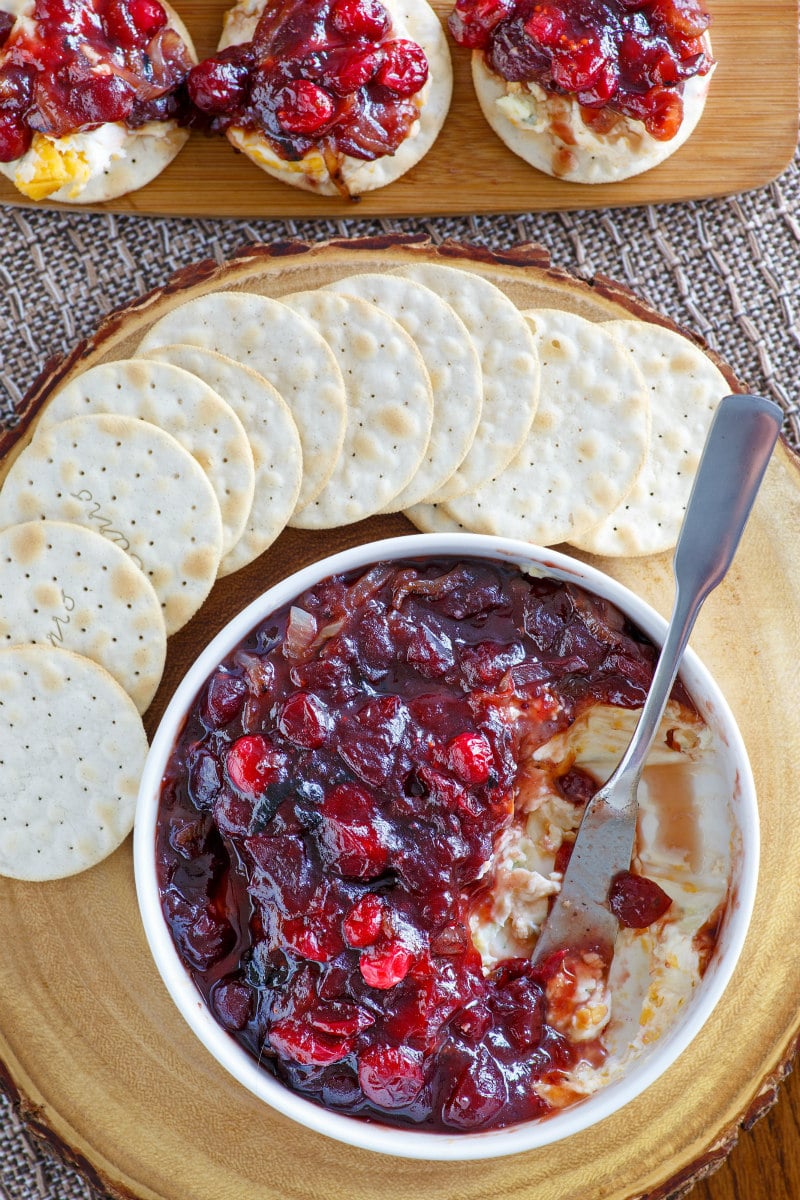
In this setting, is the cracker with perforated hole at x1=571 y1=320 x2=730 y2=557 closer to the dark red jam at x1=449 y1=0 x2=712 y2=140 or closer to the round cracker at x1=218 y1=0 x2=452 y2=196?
the dark red jam at x1=449 y1=0 x2=712 y2=140

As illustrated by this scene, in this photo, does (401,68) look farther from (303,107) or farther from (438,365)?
(438,365)

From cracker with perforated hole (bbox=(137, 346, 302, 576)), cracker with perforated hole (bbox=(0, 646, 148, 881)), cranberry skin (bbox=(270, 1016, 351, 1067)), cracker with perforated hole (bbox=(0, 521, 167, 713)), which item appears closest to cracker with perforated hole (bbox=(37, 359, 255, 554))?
cracker with perforated hole (bbox=(137, 346, 302, 576))

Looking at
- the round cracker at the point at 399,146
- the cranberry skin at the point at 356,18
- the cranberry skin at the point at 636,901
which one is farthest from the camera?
the round cracker at the point at 399,146

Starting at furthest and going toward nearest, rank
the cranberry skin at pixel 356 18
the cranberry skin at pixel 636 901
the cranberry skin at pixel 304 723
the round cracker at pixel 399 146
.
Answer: the round cracker at pixel 399 146
the cranberry skin at pixel 356 18
the cranberry skin at pixel 636 901
the cranberry skin at pixel 304 723

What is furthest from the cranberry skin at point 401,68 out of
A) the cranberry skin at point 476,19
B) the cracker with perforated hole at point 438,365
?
the cracker with perforated hole at point 438,365

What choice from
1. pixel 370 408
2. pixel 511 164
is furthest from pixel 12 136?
pixel 511 164

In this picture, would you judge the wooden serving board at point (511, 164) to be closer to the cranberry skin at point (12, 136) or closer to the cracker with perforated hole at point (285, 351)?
the cranberry skin at point (12, 136)
